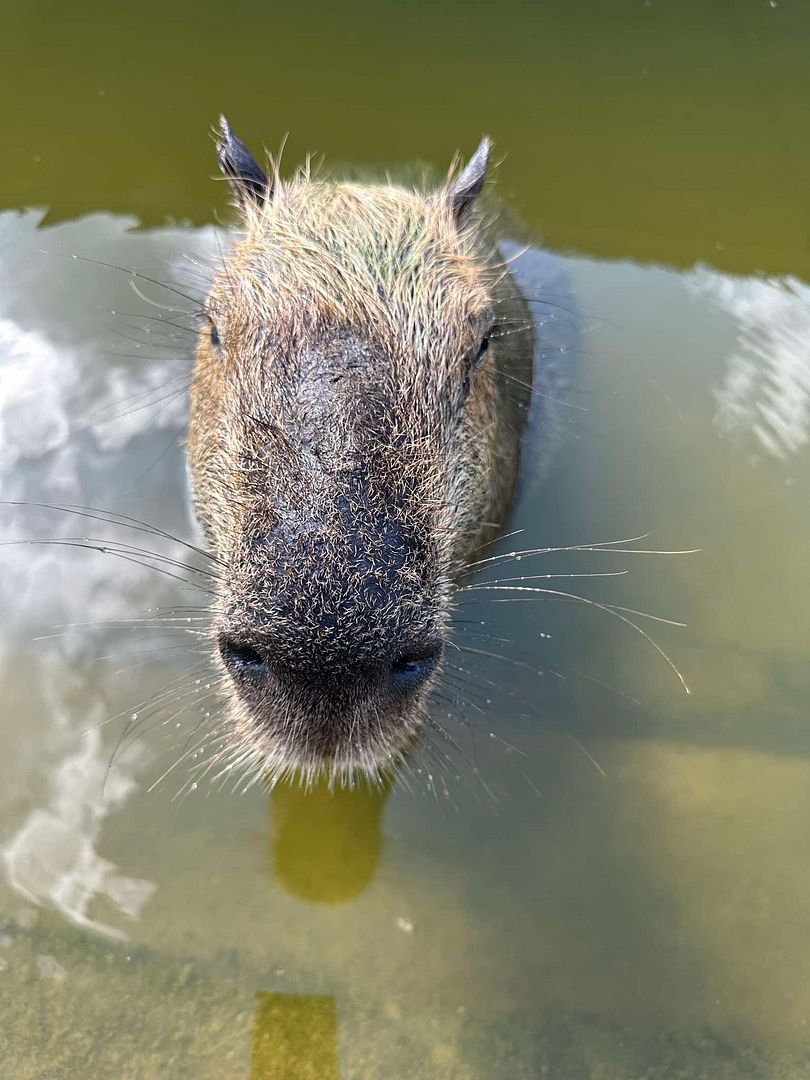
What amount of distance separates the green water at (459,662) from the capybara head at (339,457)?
85cm

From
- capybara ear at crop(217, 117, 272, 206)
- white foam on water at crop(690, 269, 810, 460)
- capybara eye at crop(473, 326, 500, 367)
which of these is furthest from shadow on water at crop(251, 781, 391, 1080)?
white foam on water at crop(690, 269, 810, 460)

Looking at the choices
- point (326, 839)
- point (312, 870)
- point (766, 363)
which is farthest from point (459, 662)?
point (766, 363)

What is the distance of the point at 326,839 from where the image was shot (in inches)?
142

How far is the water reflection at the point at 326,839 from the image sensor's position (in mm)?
3494

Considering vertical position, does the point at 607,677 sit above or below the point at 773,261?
below

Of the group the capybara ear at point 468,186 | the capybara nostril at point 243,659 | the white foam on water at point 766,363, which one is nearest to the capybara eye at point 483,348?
the capybara ear at point 468,186

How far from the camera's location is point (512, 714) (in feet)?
→ 13.4

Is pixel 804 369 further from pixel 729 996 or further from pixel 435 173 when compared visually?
pixel 729 996

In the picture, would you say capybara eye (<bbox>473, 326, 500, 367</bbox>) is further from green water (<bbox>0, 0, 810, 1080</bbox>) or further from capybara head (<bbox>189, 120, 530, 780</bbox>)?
green water (<bbox>0, 0, 810, 1080</bbox>)

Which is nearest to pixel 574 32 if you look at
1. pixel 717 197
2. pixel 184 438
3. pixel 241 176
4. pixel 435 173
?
pixel 717 197

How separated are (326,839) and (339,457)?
1.86 m

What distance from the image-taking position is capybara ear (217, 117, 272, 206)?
398 cm

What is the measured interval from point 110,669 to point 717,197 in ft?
18.0

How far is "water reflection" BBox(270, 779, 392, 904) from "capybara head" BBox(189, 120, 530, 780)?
69 cm
